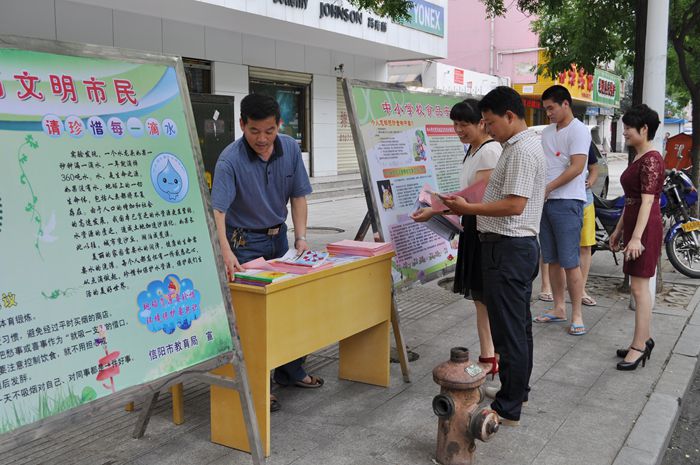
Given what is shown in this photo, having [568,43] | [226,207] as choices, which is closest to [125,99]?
[226,207]

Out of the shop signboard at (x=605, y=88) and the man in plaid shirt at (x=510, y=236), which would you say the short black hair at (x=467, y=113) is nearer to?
the man in plaid shirt at (x=510, y=236)

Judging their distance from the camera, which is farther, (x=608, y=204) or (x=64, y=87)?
(x=608, y=204)

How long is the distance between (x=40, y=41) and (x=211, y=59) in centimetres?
1220

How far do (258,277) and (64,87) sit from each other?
1.28 metres

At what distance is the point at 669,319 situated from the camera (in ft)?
19.3

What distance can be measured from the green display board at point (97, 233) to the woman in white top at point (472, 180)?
169 centimetres

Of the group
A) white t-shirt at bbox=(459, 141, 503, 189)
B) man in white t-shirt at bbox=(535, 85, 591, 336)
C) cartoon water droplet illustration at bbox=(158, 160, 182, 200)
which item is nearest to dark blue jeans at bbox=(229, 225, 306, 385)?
cartoon water droplet illustration at bbox=(158, 160, 182, 200)

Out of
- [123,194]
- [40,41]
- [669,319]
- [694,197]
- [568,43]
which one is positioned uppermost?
[568,43]

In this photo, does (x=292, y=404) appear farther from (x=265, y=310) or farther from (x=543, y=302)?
(x=543, y=302)

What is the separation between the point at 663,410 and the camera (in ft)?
12.9

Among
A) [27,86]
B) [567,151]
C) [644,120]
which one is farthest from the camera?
[567,151]

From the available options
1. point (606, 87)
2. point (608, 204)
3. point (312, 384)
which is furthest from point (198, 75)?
point (606, 87)

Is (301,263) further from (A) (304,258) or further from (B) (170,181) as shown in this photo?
(B) (170,181)

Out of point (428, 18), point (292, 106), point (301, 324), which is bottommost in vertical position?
point (301, 324)
